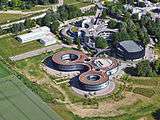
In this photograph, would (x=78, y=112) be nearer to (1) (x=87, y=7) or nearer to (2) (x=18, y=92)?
(2) (x=18, y=92)

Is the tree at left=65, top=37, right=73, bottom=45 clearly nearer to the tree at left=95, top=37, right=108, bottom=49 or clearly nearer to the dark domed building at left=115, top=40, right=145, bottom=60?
the tree at left=95, top=37, right=108, bottom=49

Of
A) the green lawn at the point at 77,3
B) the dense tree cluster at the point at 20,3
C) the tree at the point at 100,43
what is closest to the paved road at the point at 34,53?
the tree at the point at 100,43

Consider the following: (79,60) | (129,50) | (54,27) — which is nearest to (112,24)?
(54,27)

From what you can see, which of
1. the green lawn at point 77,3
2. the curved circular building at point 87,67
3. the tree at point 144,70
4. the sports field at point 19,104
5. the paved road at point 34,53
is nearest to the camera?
the sports field at point 19,104

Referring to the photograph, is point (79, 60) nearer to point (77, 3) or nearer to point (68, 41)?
point (68, 41)

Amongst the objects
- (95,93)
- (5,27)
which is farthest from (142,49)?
(5,27)

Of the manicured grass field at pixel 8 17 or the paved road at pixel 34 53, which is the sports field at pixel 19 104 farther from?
the manicured grass field at pixel 8 17
